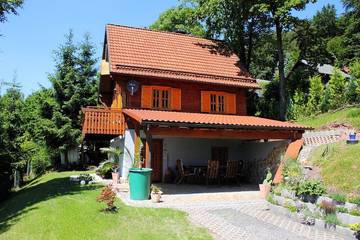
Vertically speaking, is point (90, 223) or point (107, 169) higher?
point (107, 169)

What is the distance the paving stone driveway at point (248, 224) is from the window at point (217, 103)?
8361mm

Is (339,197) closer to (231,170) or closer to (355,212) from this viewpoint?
(355,212)

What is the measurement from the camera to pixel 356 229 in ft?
25.7

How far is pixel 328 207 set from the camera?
29.2 ft

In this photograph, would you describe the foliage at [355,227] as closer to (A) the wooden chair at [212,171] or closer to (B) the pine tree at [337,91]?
(A) the wooden chair at [212,171]

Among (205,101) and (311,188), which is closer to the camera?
(311,188)

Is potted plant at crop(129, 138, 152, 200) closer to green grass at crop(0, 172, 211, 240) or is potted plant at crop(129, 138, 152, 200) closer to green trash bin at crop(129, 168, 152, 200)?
green trash bin at crop(129, 168, 152, 200)

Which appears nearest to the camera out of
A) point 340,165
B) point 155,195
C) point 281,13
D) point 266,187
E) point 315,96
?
point 340,165

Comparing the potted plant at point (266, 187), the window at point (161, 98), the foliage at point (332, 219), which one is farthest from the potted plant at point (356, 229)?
the window at point (161, 98)

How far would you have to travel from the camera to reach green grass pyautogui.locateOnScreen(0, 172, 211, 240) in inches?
320

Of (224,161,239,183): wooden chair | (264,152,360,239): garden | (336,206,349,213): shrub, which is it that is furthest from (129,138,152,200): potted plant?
(224,161,239,183): wooden chair

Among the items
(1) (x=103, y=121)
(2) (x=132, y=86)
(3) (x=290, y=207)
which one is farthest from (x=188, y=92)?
(3) (x=290, y=207)

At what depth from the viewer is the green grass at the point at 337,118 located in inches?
690

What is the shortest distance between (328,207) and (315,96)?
14.4m
